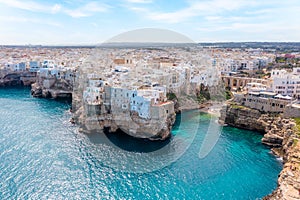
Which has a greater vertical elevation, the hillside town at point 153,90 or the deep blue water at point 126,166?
the hillside town at point 153,90

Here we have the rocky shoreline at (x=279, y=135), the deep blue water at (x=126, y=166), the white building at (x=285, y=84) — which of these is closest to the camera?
the rocky shoreline at (x=279, y=135)

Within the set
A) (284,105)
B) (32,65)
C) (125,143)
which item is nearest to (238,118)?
(284,105)

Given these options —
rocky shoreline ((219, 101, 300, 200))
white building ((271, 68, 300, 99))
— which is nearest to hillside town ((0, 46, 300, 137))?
white building ((271, 68, 300, 99))

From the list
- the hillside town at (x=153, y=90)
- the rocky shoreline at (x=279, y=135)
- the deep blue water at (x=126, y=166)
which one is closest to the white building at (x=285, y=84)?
the hillside town at (x=153, y=90)

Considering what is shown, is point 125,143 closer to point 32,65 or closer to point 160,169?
point 160,169

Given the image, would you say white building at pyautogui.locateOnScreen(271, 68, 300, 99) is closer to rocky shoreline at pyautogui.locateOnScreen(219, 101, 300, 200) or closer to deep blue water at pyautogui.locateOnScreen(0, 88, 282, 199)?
rocky shoreline at pyautogui.locateOnScreen(219, 101, 300, 200)

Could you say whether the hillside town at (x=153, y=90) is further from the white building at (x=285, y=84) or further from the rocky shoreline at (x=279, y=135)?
the rocky shoreline at (x=279, y=135)

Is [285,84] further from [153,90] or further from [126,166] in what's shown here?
[126,166]
